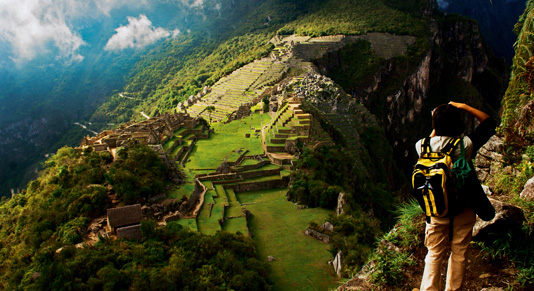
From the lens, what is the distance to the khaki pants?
4371 millimetres

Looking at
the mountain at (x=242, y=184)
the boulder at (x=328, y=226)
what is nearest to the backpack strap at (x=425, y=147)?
the mountain at (x=242, y=184)

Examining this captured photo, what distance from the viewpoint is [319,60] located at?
58750mm

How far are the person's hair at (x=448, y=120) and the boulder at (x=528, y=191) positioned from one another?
162 cm

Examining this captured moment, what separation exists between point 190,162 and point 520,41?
18.8 metres

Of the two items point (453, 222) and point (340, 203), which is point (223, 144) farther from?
point (453, 222)


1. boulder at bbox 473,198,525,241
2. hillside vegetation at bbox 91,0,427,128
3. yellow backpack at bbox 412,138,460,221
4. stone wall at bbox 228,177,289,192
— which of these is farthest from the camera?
hillside vegetation at bbox 91,0,427,128

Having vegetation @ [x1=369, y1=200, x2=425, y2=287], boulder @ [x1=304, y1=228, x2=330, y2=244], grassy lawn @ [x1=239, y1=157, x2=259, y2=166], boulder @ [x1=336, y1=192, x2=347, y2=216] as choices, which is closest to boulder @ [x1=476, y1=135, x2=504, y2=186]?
vegetation @ [x1=369, y1=200, x2=425, y2=287]

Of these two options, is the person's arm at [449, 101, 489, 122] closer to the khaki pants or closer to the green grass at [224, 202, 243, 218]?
the khaki pants

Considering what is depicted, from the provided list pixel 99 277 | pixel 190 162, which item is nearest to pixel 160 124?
pixel 190 162

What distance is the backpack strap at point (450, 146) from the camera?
441 centimetres

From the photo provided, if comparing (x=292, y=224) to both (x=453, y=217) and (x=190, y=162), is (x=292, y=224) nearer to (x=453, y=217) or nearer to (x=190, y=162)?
(x=190, y=162)

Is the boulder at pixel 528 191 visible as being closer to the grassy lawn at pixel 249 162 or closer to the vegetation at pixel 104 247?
the vegetation at pixel 104 247

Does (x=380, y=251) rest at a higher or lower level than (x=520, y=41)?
lower

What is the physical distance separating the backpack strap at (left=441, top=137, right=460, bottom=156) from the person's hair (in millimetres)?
79
